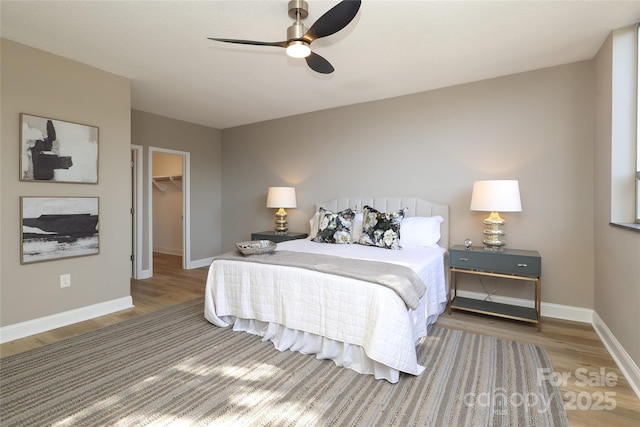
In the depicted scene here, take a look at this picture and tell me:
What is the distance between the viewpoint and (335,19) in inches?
72.8

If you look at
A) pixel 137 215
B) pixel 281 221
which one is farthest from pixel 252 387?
pixel 137 215

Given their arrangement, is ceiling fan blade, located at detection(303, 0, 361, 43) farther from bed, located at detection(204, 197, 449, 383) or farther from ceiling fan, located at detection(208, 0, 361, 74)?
bed, located at detection(204, 197, 449, 383)

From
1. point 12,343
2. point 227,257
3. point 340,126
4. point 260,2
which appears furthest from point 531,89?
point 12,343

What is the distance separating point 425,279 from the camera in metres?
2.60

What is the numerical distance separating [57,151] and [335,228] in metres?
2.87

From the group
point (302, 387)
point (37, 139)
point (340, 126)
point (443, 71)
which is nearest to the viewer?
point (302, 387)

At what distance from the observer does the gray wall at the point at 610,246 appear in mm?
2029

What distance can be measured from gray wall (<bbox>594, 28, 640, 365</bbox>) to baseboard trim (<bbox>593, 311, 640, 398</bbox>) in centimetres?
4

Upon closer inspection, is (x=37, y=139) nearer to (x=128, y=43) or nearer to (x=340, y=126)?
(x=128, y=43)

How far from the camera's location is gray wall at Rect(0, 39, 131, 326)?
2613 mm

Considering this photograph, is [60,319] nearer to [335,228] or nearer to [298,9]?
[335,228]

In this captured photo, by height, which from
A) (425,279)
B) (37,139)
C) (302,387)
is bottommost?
(302,387)

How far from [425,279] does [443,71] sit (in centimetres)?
213

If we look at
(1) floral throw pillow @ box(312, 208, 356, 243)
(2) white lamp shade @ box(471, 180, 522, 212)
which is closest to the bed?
(1) floral throw pillow @ box(312, 208, 356, 243)
